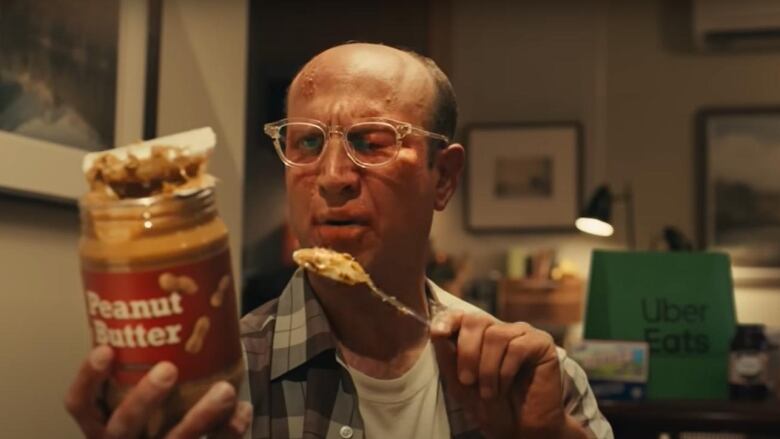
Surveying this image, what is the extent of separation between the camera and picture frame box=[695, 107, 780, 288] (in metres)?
3.02

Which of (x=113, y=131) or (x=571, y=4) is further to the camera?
(x=571, y=4)

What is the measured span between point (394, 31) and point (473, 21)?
0.32 m

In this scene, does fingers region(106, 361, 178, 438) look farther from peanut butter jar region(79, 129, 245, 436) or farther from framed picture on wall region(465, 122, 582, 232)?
framed picture on wall region(465, 122, 582, 232)

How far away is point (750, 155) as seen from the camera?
10.0ft

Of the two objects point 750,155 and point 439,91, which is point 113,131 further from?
point 750,155

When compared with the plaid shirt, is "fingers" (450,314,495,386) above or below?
above

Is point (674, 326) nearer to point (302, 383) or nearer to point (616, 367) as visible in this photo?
point (616, 367)

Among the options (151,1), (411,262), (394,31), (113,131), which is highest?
(394,31)

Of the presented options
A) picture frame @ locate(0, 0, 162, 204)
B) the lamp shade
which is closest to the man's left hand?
picture frame @ locate(0, 0, 162, 204)

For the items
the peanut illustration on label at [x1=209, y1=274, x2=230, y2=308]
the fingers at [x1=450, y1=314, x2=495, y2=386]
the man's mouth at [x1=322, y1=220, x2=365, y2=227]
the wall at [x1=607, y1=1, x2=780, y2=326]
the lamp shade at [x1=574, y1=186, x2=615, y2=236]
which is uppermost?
the wall at [x1=607, y1=1, x2=780, y2=326]

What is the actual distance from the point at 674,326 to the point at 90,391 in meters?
1.54

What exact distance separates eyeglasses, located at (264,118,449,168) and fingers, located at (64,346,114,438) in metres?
0.37

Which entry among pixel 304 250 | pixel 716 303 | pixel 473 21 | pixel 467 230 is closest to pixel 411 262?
pixel 304 250

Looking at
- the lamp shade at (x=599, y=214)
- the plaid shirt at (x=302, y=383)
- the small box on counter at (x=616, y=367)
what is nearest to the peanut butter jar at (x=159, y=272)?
the plaid shirt at (x=302, y=383)
